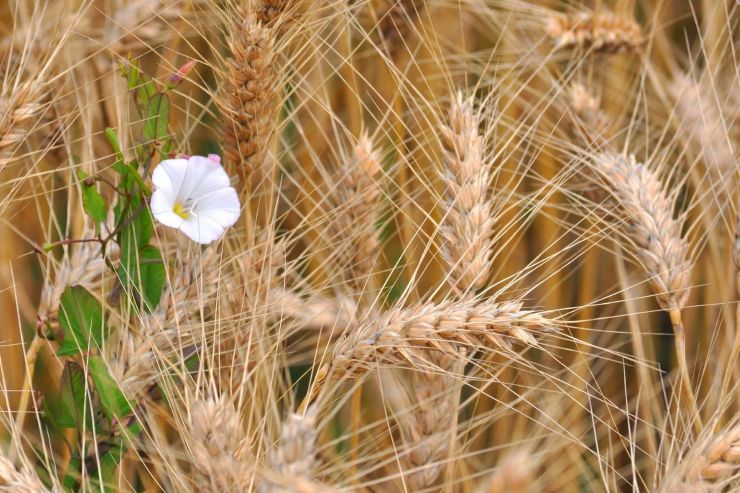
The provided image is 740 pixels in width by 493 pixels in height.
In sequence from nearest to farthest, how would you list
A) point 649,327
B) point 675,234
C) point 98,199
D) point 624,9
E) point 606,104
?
point 98,199 → point 675,234 → point 624,9 → point 649,327 → point 606,104

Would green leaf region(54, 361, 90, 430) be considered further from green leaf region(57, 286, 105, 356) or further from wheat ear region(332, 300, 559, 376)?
wheat ear region(332, 300, 559, 376)

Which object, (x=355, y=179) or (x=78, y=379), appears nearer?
(x=78, y=379)

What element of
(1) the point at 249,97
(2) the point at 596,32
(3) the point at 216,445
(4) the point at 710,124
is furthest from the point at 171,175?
(4) the point at 710,124

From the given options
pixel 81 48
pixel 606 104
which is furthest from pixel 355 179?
pixel 606 104

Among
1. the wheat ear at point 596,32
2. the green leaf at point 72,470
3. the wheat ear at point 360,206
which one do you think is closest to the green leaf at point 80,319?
the green leaf at point 72,470

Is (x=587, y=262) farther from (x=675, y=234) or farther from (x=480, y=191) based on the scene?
(x=480, y=191)

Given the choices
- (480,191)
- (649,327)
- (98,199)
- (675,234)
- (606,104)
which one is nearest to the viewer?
(98,199)

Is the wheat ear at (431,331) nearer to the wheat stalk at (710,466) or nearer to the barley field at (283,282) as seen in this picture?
the barley field at (283,282)
